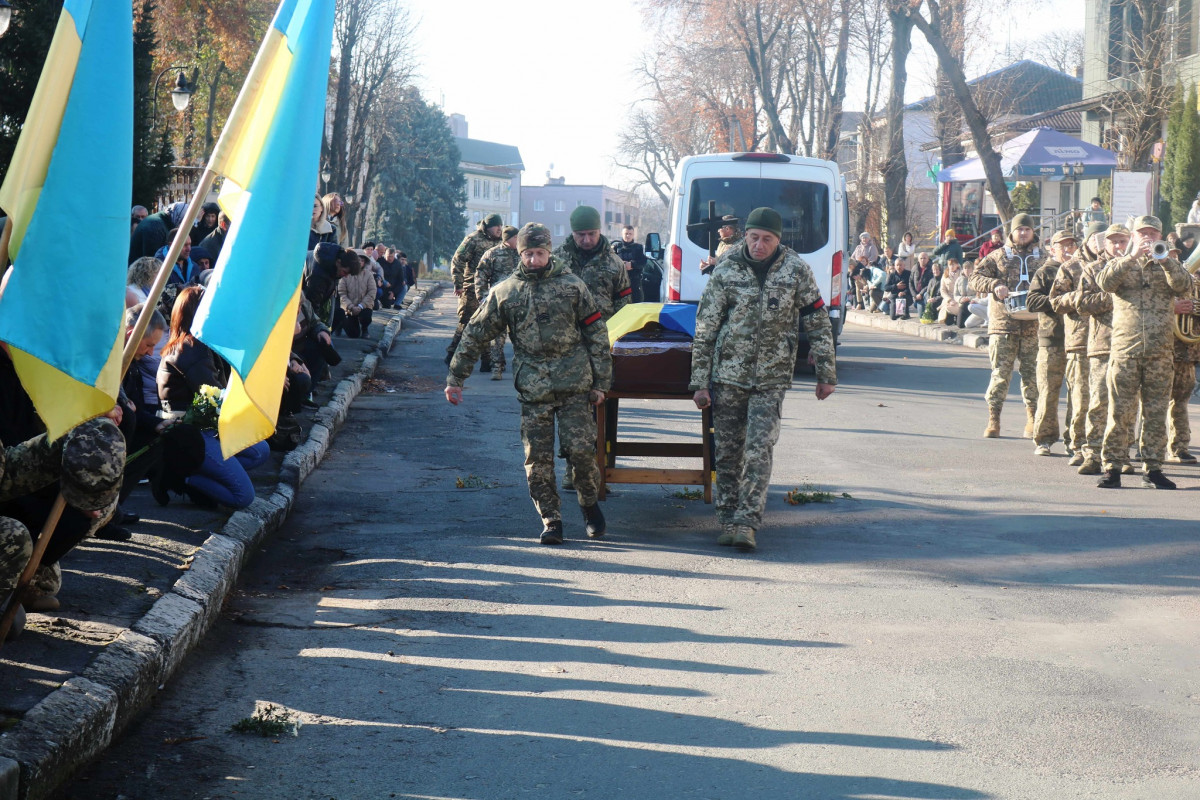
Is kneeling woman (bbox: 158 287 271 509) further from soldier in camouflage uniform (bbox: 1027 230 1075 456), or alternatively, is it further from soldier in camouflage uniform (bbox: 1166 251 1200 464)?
soldier in camouflage uniform (bbox: 1166 251 1200 464)

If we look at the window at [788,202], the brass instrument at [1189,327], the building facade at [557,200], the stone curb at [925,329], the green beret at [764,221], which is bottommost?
the stone curb at [925,329]

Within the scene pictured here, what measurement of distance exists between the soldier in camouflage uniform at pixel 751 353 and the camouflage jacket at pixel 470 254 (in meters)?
8.66

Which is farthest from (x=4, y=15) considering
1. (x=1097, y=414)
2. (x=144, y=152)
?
(x=1097, y=414)

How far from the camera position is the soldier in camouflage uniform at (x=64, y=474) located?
14.3 ft

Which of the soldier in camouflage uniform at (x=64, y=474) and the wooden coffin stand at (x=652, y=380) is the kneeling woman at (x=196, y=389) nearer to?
the wooden coffin stand at (x=652, y=380)

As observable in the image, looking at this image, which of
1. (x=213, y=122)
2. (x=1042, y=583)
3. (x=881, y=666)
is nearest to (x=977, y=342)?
(x=1042, y=583)

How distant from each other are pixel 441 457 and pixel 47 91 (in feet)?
23.5

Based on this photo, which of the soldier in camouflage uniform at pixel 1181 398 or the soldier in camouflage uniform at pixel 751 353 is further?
the soldier in camouflage uniform at pixel 1181 398

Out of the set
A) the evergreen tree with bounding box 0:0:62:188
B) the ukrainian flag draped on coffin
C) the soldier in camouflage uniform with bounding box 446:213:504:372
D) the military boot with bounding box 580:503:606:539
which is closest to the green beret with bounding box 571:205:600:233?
the military boot with bounding box 580:503:606:539

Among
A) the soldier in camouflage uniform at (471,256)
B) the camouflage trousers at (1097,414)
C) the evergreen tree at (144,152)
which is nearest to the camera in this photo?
the camouflage trousers at (1097,414)

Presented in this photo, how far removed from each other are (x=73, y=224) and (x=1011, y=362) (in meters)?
9.67

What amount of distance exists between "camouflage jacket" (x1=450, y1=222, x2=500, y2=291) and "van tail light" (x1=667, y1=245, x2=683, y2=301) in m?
2.34

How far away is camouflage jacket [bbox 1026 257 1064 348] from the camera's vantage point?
11141 millimetres

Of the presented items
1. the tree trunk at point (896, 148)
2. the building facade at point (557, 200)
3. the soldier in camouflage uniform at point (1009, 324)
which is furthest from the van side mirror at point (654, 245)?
the building facade at point (557, 200)
